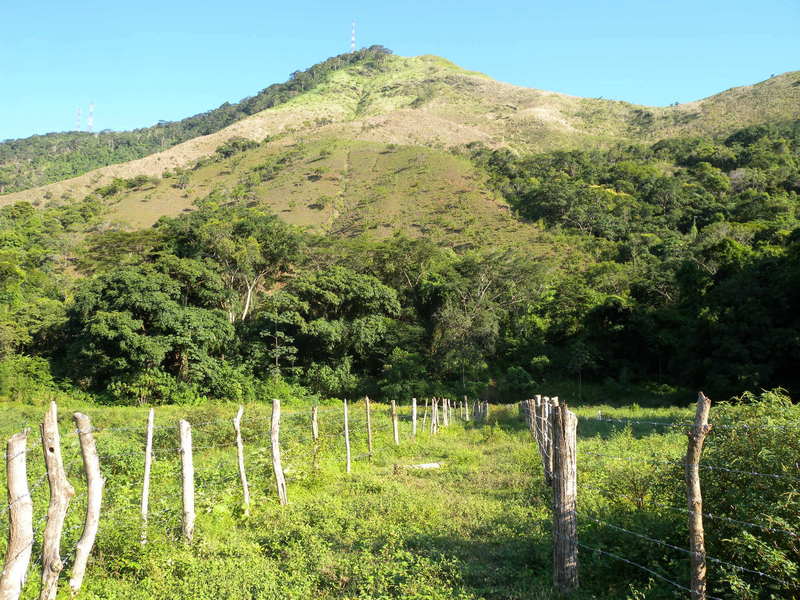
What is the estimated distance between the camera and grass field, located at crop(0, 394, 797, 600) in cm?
494

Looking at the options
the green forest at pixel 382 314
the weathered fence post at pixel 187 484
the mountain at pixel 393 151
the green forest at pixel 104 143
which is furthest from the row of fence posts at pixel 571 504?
the green forest at pixel 104 143

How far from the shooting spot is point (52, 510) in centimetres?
462

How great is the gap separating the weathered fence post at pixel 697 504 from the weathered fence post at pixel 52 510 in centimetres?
550

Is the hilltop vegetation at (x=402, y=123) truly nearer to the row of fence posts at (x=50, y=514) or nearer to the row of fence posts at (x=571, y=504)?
the row of fence posts at (x=50, y=514)

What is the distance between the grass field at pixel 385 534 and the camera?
4.94 m

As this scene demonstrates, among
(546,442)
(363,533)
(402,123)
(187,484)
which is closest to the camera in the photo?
(363,533)

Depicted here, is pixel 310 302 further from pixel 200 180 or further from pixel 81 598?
pixel 200 180

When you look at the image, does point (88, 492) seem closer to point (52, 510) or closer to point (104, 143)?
point (52, 510)

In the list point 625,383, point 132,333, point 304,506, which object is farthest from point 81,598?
point 625,383

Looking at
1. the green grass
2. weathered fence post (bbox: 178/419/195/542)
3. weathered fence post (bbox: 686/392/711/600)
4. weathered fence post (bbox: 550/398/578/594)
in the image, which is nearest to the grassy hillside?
the green grass

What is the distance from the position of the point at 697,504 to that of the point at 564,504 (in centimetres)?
137

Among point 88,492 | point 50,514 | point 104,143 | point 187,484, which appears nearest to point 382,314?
point 187,484

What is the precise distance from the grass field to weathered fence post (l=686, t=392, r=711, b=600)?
183 millimetres

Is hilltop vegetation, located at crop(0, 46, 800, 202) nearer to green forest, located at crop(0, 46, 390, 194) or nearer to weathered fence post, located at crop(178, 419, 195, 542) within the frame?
green forest, located at crop(0, 46, 390, 194)
